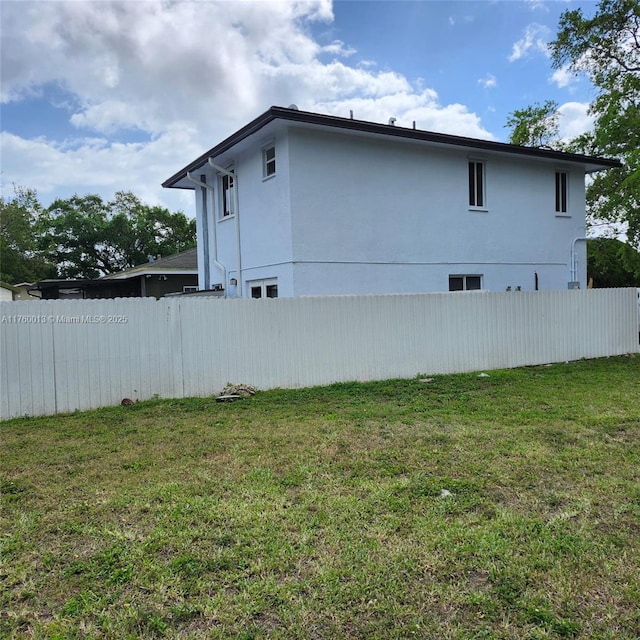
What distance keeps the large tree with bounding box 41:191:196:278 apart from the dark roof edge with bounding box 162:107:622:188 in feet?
80.0

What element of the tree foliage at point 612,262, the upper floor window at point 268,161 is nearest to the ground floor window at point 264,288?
the upper floor window at point 268,161

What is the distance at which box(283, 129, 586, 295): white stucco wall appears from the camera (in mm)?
10500

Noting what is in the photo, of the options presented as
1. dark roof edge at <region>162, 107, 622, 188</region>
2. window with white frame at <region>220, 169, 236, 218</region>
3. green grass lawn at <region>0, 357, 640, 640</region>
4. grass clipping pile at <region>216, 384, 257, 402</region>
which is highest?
dark roof edge at <region>162, 107, 622, 188</region>

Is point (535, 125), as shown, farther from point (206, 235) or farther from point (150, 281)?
point (150, 281)

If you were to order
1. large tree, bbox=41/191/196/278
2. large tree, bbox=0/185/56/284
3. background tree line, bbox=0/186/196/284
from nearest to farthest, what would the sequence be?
large tree, bbox=0/185/56/284, background tree line, bbox=0/186/196/284, large tree, bbox=41/191/196/278

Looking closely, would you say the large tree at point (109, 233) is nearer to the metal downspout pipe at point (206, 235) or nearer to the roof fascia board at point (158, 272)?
the roof fascia board at point (158, 272)

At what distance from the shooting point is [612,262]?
24.8 metres

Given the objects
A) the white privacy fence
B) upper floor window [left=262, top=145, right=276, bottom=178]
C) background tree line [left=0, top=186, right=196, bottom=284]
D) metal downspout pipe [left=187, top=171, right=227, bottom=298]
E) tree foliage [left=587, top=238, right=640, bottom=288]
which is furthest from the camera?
background tree line [left=0, top=186, right=196, bottom=284]

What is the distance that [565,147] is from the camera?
2330 centimetres

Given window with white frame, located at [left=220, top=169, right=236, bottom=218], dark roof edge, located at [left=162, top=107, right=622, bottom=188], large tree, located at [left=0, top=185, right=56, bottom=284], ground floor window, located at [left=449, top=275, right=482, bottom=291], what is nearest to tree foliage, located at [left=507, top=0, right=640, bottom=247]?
dark roof edge, located at [left=162, top=107, right=622, bottom=188]

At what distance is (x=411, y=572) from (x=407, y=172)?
Result: 33.9 feet

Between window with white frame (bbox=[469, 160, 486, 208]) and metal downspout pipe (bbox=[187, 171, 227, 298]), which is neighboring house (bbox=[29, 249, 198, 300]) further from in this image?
window with white frame (bbox=[469, 160, 486, 208])

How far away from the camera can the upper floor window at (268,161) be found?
36.0ft

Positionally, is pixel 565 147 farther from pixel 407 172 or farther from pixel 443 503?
pixel 443 503
